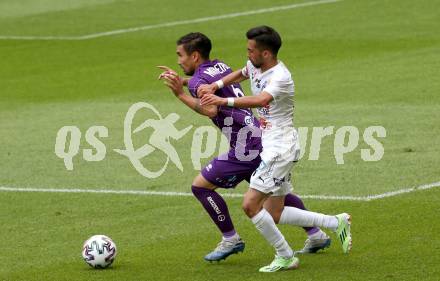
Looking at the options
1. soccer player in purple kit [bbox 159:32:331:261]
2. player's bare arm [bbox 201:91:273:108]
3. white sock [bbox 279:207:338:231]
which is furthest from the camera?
soccer player in purple kit [bbox 159:32:331:261]

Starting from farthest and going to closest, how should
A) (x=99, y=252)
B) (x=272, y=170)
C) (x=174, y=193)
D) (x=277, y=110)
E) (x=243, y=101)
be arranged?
1. (x=174, y=193)
2. (x=99, y=252)
3. (x=277, y=110)
4. (x=272, y=170)
5. (x=243, y=101)

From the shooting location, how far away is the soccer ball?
1202cm

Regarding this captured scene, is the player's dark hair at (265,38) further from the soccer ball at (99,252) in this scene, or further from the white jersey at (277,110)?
the soccer ball at (99,252)

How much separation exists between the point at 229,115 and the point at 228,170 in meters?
0.60

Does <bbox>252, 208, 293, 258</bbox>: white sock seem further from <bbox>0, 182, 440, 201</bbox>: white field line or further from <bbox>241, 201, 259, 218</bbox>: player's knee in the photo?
<bbox>0, 182, 440, 201</bbox>: white field line

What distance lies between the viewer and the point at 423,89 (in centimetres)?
2203

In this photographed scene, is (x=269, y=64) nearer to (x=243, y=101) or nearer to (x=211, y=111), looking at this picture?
(x=243, y=101)

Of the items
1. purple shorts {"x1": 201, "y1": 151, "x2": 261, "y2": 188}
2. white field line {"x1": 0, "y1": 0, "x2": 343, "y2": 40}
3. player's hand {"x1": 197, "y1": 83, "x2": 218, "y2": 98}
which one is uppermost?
white field line {"x1": 0, "y1": 0, "x2": 343, "y2": 40}

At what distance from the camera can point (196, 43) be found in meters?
12.3

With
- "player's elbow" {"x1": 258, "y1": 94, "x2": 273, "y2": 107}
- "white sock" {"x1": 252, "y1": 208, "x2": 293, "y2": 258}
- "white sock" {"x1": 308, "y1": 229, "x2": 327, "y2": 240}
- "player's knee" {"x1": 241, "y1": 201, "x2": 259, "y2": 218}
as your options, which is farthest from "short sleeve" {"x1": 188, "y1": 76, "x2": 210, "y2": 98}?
"white sock" {"x1": 308, "y1": 229, "x2": 327, "y2": 240}

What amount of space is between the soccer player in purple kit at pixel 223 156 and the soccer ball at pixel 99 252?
0.99 meters

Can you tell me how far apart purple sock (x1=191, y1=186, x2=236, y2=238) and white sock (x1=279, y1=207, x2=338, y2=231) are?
22.7 inches

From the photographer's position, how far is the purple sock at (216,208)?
40.1 ft

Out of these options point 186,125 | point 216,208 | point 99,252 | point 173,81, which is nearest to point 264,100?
point 173,81
